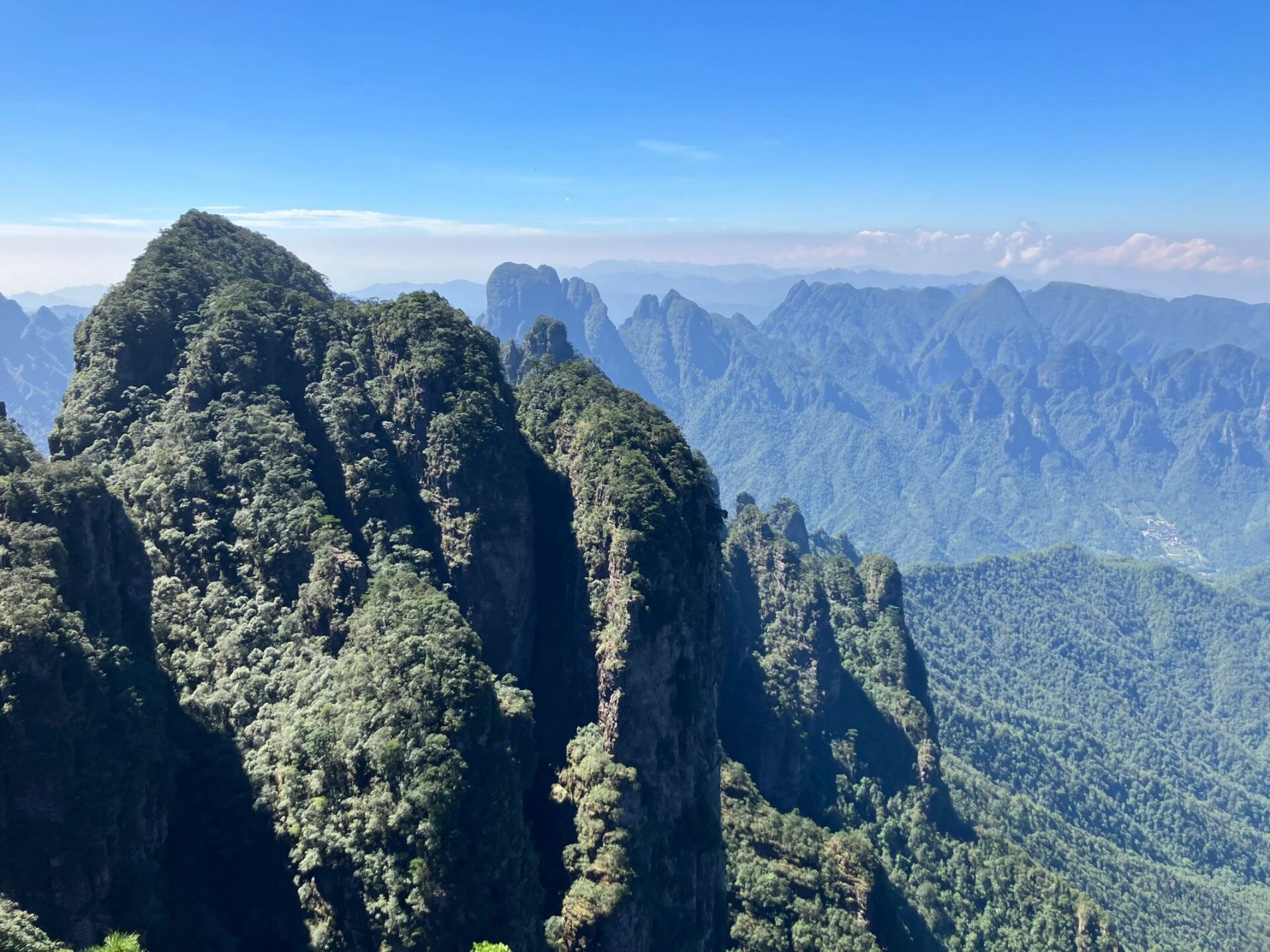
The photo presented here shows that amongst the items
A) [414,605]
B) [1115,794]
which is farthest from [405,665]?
[1115,794]

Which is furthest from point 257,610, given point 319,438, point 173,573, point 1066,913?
point 1066,913

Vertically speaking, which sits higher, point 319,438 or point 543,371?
point 543,371

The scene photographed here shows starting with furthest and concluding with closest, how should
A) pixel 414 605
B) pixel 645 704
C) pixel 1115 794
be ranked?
pixel 1115 794 → pixel 645 704 → pixel 414 605

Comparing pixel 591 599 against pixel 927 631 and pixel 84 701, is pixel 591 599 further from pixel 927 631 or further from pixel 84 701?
pixel 927 631

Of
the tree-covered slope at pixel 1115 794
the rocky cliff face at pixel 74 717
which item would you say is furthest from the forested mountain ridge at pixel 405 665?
the tree-covered slope at pixel 1115 794

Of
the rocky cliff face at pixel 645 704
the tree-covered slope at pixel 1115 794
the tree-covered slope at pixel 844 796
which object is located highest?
the rocky cliff face at pixel 645 704

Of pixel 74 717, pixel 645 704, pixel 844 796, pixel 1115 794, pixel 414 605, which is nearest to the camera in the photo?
pixel 74 717

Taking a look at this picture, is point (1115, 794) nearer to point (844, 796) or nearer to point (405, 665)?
point (844, 796)

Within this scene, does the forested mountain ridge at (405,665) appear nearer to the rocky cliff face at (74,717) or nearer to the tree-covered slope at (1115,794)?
the rocky cliff face at (74,717)
